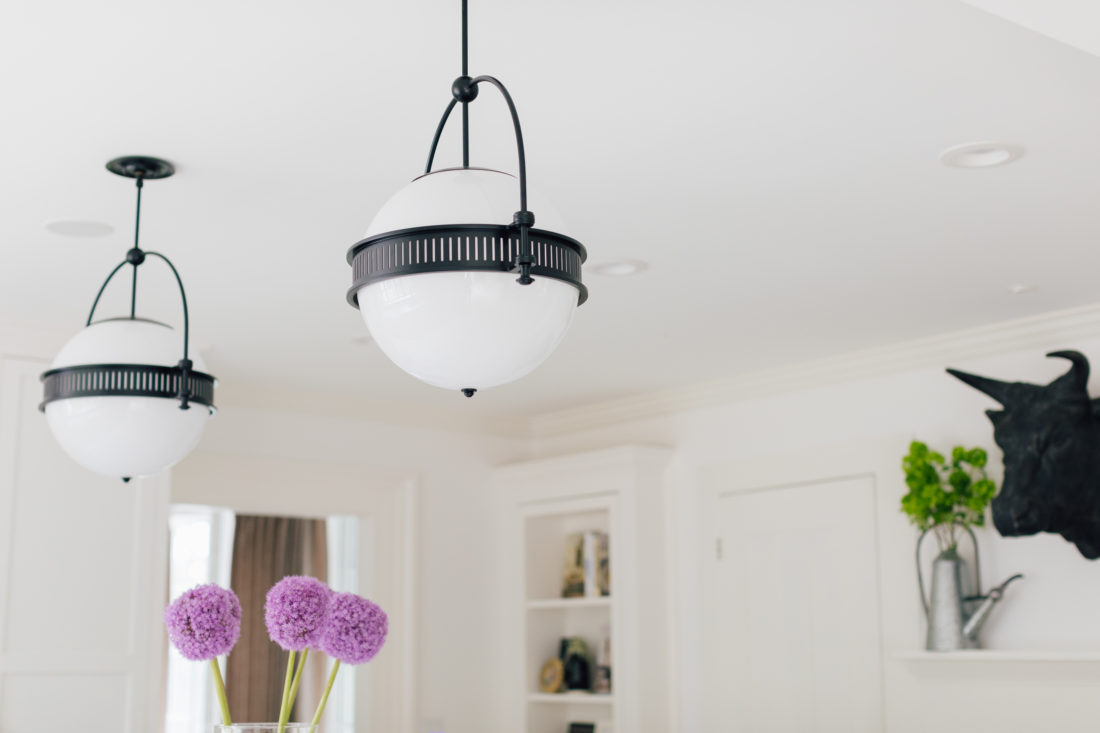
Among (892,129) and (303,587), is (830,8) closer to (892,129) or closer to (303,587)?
(892,129)

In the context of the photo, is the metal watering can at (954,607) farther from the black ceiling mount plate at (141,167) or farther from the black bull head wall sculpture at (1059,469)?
the black ceiling mount plate at (141,167)

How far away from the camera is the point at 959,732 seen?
151 inches

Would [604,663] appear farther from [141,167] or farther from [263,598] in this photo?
[141,167]

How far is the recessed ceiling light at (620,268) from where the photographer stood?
3209 mm

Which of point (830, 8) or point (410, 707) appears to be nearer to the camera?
point (830, 8)

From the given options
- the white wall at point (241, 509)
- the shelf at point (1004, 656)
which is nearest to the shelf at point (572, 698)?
the white wall at point (241, 509)

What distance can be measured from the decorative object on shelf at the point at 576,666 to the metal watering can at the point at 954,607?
1746 mm

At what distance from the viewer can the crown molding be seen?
376 cm

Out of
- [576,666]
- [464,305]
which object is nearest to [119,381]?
[464,305]

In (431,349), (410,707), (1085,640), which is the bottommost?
(410,707)

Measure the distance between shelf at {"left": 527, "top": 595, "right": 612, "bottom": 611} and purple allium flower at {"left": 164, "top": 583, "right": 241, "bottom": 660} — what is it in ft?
10.7

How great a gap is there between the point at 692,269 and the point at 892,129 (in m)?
1.00

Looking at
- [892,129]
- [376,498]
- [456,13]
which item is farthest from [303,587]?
[376,498]

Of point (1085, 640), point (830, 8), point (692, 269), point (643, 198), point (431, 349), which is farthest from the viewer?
point (1085, 640)
